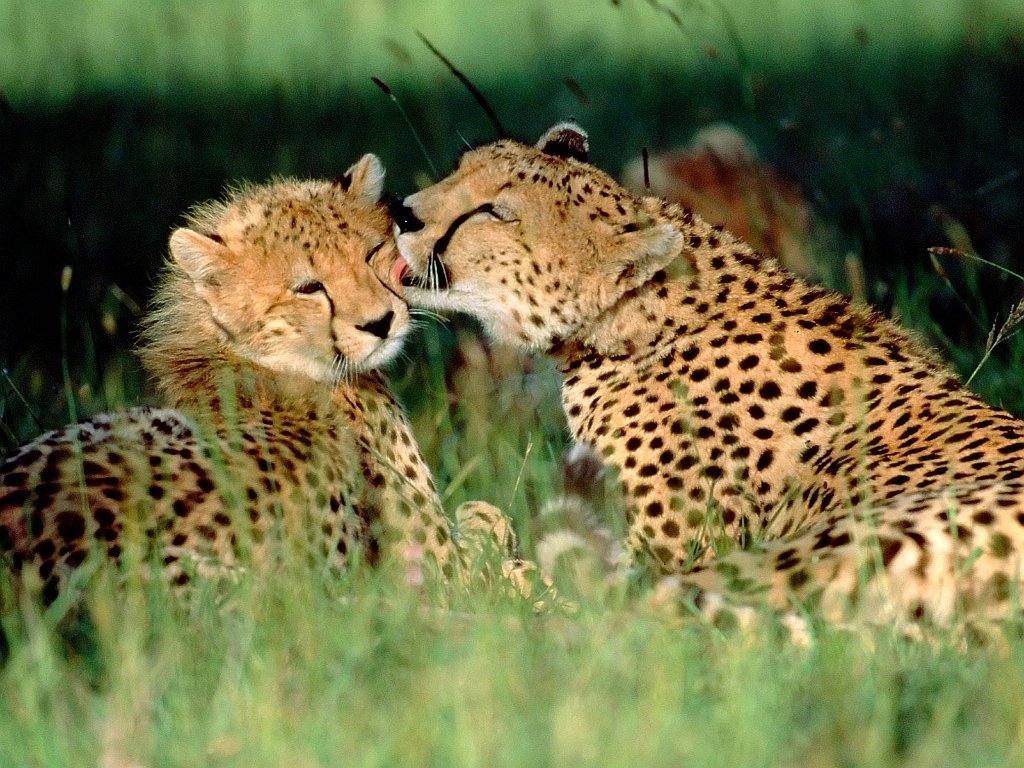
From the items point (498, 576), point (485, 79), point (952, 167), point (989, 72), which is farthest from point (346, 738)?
point (485, 79)

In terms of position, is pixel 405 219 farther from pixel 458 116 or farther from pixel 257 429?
pixel 458 116

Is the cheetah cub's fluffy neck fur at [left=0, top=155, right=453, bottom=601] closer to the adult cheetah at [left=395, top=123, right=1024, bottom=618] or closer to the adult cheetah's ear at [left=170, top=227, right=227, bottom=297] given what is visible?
the adult cheetah's ear at [left=170, top=227, right=227, bottom=297]

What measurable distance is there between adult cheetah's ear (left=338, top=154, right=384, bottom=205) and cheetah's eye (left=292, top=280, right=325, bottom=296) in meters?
0.39

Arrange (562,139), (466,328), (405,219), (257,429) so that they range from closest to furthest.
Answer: (257,429)
(405,219)
(562,139)
(466,328)

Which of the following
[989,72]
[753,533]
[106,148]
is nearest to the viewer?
[753,533]

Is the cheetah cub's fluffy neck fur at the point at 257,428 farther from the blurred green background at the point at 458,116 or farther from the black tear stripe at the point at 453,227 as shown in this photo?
the blurred green background at the point at 458,116

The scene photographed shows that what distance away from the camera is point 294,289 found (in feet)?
13.3

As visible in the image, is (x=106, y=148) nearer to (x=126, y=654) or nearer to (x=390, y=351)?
(x=390, y=351)

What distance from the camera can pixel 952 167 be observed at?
23.6ft

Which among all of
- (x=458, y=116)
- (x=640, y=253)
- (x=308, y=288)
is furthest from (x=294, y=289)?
(x=458, y=116)

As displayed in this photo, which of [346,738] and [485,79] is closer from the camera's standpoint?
[346,738]

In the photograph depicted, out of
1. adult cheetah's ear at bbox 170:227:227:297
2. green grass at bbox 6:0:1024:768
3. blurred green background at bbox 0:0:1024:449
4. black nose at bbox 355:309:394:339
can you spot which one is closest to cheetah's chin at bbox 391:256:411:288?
black nose at bbox 355:309:394:339

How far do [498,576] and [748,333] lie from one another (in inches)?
40.0

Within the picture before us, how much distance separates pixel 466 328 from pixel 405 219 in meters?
1.70
